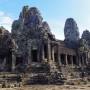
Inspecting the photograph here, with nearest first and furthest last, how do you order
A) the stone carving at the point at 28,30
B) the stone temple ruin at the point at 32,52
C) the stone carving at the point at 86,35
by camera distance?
the stone temple ruin at the point at 32,52 → the stone carving at the point at 28,30 → the stone carving at the point at 86,35

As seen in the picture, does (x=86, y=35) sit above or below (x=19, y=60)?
above

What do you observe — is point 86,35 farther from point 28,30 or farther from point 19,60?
point 19,60

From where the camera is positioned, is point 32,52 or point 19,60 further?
point 19,60

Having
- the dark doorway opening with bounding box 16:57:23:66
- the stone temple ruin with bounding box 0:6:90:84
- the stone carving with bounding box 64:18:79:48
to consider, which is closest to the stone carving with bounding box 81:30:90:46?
the stone carving with bounding box 64:18:79:48

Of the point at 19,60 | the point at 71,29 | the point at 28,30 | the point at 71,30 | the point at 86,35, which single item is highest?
the point at 71,29

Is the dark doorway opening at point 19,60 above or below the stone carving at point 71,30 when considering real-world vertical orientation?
below

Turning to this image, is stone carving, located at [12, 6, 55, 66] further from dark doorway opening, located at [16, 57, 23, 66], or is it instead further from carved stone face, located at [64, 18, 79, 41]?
carved stone face, located at [64, 18, 79, 41]

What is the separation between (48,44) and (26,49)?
5196mm

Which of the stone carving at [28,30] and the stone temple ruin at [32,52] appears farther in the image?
the stone carving at [28,30]

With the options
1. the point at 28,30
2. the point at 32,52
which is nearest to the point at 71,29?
the point at 28,30

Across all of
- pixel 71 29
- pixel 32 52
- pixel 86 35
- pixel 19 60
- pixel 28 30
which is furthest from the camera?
pixel 86 35

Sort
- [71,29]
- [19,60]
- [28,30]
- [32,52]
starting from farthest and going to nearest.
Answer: [71,29]
[28,30]
[19,60]
[32,52]

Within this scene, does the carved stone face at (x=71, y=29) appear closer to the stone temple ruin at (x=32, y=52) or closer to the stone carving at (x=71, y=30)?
the stone carving at (x=71, y=30)

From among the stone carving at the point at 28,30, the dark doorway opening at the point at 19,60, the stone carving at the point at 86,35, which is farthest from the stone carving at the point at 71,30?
the dark doorway opening at the point at 19,60
